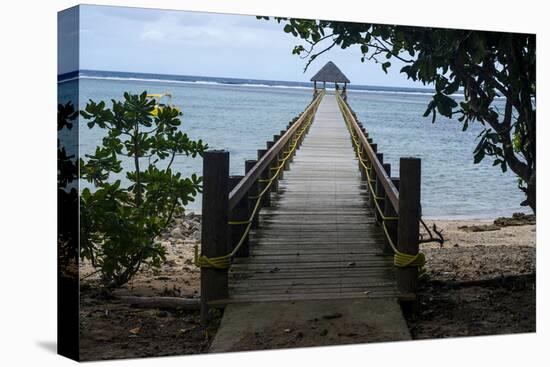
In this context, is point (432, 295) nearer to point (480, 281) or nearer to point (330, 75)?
point (480, 281)

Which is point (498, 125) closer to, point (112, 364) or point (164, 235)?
point (164, 235)

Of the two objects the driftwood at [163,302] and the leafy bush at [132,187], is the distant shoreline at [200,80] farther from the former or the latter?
the driftwood at [163,302]

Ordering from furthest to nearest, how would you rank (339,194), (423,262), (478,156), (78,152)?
(339,194)
(478,156)
(423,262)
(78,152)

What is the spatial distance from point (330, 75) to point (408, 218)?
2.78 feet

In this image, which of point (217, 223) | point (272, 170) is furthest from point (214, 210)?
point (272, 170)

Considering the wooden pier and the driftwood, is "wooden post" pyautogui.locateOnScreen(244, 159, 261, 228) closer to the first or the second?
the wooden pier

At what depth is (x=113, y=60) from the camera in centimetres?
402

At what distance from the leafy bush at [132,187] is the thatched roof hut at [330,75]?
2.28ft

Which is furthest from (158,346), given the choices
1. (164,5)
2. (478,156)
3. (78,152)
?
(478,156)

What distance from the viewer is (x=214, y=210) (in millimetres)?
4234

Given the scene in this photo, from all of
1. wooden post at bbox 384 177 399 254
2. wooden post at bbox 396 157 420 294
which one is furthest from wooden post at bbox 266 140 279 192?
wooden post at bbox 396 157 420 294

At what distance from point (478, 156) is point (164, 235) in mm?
1800

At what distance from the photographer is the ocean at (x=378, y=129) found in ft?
14.3

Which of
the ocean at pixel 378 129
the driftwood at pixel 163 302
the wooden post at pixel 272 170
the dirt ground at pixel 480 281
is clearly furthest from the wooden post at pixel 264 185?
the driftwood at pixel 163 302
